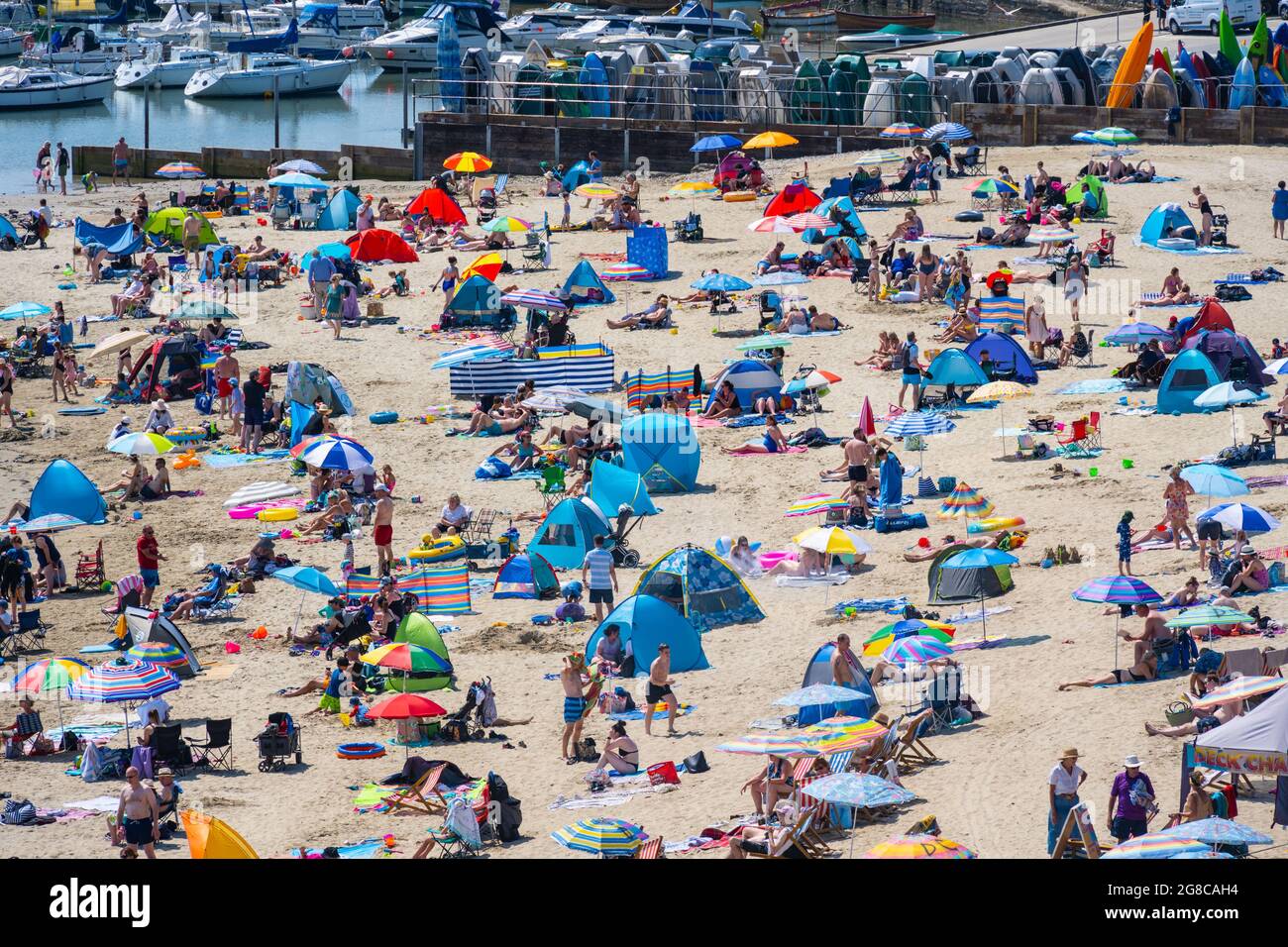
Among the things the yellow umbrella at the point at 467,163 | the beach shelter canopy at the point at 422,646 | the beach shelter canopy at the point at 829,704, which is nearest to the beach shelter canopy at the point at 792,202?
the yellow umbrella at the point at 467,163

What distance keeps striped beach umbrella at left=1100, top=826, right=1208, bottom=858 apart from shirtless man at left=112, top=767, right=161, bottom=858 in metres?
7.49

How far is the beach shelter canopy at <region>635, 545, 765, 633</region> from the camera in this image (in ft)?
63.5

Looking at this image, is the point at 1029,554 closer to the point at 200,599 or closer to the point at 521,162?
the point at 200,599

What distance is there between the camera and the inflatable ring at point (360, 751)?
662 inches

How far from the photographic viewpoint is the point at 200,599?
21.3 m

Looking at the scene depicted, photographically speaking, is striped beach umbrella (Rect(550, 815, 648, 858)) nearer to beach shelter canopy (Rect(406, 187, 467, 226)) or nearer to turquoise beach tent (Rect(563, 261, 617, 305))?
turquoise beach tent (Rect(563, 261, 617, 305))

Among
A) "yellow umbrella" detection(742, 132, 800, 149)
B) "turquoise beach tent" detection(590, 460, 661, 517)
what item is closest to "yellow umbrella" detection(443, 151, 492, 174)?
"yellow umbrella" detection(742, 132, 800, 149)

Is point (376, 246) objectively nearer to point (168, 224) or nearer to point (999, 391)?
point (168, 224)

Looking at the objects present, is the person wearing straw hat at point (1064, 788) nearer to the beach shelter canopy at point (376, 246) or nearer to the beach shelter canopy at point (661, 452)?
the beach shelter canopy at point (661, 452)

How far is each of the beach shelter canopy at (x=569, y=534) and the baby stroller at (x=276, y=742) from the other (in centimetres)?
562

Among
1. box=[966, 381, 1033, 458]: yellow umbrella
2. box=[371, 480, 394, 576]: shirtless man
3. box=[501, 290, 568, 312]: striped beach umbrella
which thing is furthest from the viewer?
box=[501, 290, 568, 312]: striped beach umbrella

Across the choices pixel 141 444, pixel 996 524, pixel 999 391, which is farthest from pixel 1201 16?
pixel 141 444

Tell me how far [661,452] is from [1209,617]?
32.0 ft
